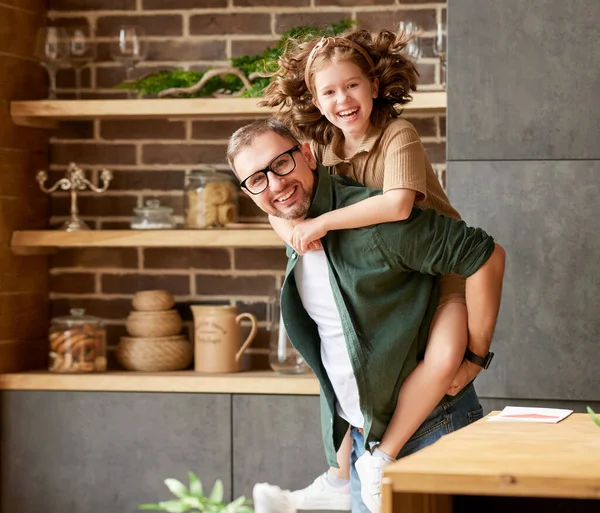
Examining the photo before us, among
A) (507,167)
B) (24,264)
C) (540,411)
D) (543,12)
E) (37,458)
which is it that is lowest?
(37,458)

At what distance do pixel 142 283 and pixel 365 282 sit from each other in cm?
183

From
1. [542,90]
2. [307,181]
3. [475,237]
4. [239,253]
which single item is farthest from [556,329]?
[239,253]

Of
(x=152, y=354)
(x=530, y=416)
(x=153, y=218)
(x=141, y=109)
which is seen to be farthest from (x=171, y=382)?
(x=530, y=416)

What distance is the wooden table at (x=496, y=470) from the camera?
4.15 feet

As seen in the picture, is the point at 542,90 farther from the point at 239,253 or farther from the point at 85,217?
the point at 85,217

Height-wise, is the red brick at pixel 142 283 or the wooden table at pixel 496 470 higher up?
the red brick at pixel 142 283

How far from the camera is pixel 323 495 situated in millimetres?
2287

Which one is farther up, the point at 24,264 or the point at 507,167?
the point at 507,167

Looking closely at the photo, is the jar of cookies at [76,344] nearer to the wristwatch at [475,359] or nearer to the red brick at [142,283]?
the red brick at [142,283]

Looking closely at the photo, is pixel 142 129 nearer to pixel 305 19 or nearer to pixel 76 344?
pixel 305 19

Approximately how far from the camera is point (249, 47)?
3.55 m

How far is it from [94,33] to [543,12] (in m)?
1.73

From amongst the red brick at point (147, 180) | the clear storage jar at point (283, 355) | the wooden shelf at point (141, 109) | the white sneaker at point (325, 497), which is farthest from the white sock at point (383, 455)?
the red brick at point (147, 180)

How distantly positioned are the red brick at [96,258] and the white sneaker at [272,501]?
153cm
